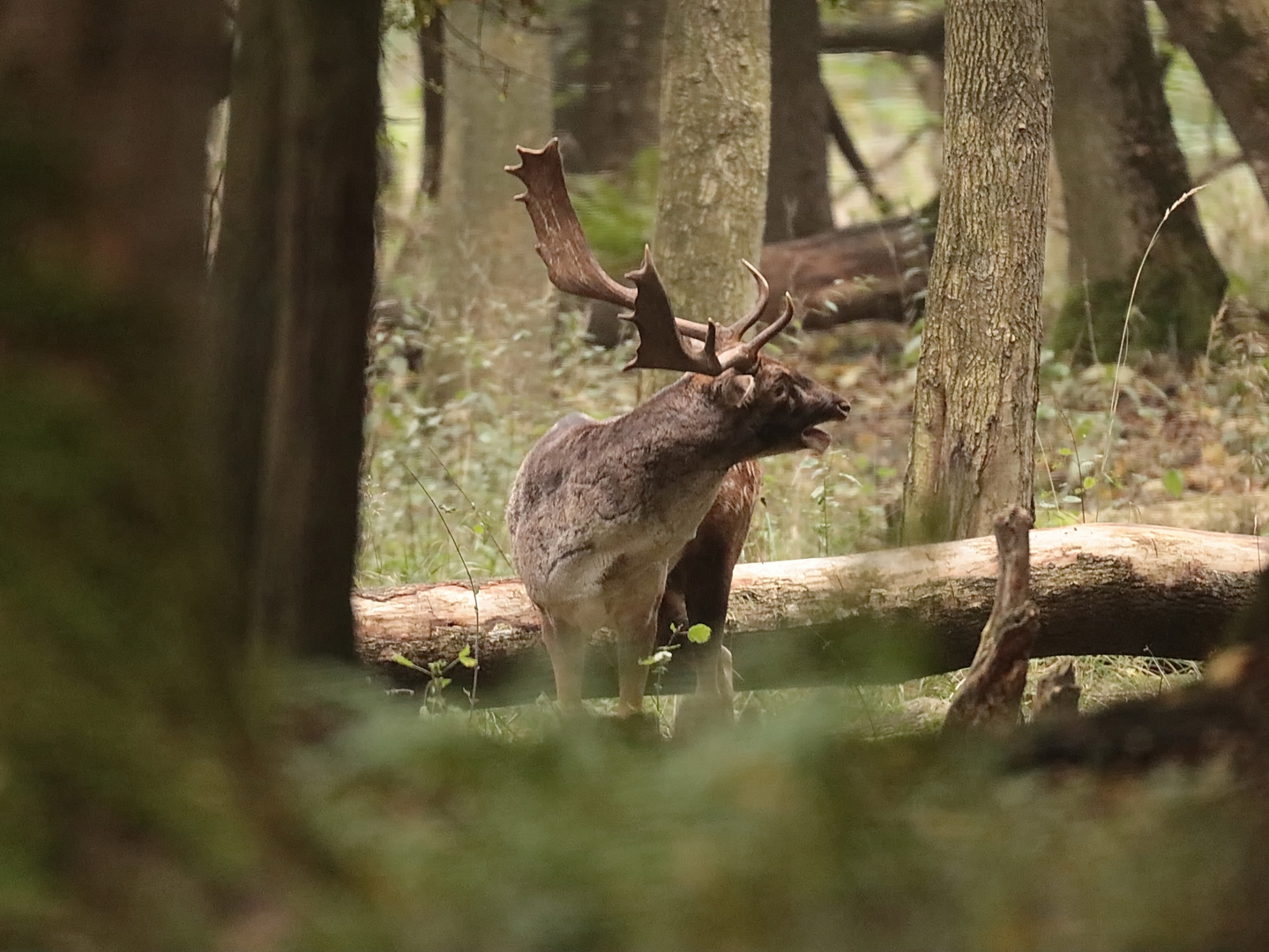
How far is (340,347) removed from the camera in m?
2.93

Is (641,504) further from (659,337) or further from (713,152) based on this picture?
(713,152)

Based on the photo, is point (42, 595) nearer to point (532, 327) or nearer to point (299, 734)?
point (299, 734)

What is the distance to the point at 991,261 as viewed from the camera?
6.64 meters

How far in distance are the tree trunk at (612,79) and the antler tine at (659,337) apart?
1084cm

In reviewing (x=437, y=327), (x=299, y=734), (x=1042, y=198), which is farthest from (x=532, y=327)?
(x=299, y=734)

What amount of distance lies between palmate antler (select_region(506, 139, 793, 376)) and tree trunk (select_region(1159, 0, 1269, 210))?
13.2ft

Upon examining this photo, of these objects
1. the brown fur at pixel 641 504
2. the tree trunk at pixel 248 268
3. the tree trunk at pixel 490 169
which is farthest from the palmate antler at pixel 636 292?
the tree trunk at pixel 490 169

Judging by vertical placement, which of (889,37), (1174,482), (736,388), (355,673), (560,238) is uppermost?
(889,37)

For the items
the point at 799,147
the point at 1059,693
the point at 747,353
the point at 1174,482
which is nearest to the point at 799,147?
the point at 799,147

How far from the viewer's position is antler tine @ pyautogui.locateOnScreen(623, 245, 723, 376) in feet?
17.7

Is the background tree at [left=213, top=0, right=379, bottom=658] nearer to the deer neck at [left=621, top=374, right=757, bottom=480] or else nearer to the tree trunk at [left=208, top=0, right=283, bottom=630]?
the tree trunk at [left=208, top=0, right=283, bottom=630]

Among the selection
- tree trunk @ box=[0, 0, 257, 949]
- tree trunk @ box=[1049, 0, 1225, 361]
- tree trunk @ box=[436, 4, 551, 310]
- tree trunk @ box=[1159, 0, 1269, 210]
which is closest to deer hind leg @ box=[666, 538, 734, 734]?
tree trunk @ box=[0, 0, 257, 949]

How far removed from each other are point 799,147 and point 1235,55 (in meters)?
6.20

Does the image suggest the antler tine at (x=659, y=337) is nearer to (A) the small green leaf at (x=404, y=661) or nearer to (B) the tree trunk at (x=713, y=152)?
(A) the small green leaf at (x=404, y=661)
